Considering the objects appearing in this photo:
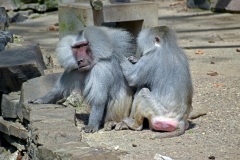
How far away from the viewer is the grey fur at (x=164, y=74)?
7184 mm

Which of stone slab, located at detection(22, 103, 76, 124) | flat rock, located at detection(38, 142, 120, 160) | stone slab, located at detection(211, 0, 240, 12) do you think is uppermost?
flat rock, located at detection(38, 142, 120, 160)

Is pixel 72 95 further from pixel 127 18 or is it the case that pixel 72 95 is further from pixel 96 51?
pixel 127 18

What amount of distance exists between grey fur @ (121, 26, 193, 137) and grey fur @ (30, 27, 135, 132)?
0.22m

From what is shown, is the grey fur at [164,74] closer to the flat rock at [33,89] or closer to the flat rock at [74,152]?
the flat rock at [74,152]

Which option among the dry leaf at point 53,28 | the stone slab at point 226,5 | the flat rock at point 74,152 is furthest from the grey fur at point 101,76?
the stone slab at point 226,5

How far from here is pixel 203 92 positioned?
29.7 feet

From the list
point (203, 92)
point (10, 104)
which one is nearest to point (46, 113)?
point (10, 104)

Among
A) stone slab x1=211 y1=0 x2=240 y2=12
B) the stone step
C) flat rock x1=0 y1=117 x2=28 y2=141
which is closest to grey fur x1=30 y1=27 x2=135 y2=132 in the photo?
flat rock x1=0 y1=117 x2=28 y2=141

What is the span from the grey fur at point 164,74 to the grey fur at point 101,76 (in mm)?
217

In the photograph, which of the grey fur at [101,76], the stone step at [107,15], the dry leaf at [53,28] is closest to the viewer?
the grey fur at [101,76]

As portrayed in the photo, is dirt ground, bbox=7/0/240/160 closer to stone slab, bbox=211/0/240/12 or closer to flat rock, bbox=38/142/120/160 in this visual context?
stone slab, bbox=211/0/240/12

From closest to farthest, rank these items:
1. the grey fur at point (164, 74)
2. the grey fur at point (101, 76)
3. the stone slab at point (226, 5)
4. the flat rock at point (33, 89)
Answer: the grey fur at point (164, 74)
the grey fur at point (101, 76)
the flat rock at point (33, 89)
the stone slab at point (226, 5)

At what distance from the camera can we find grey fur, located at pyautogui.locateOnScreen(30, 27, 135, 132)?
730cm

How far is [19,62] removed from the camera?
28.1ft
